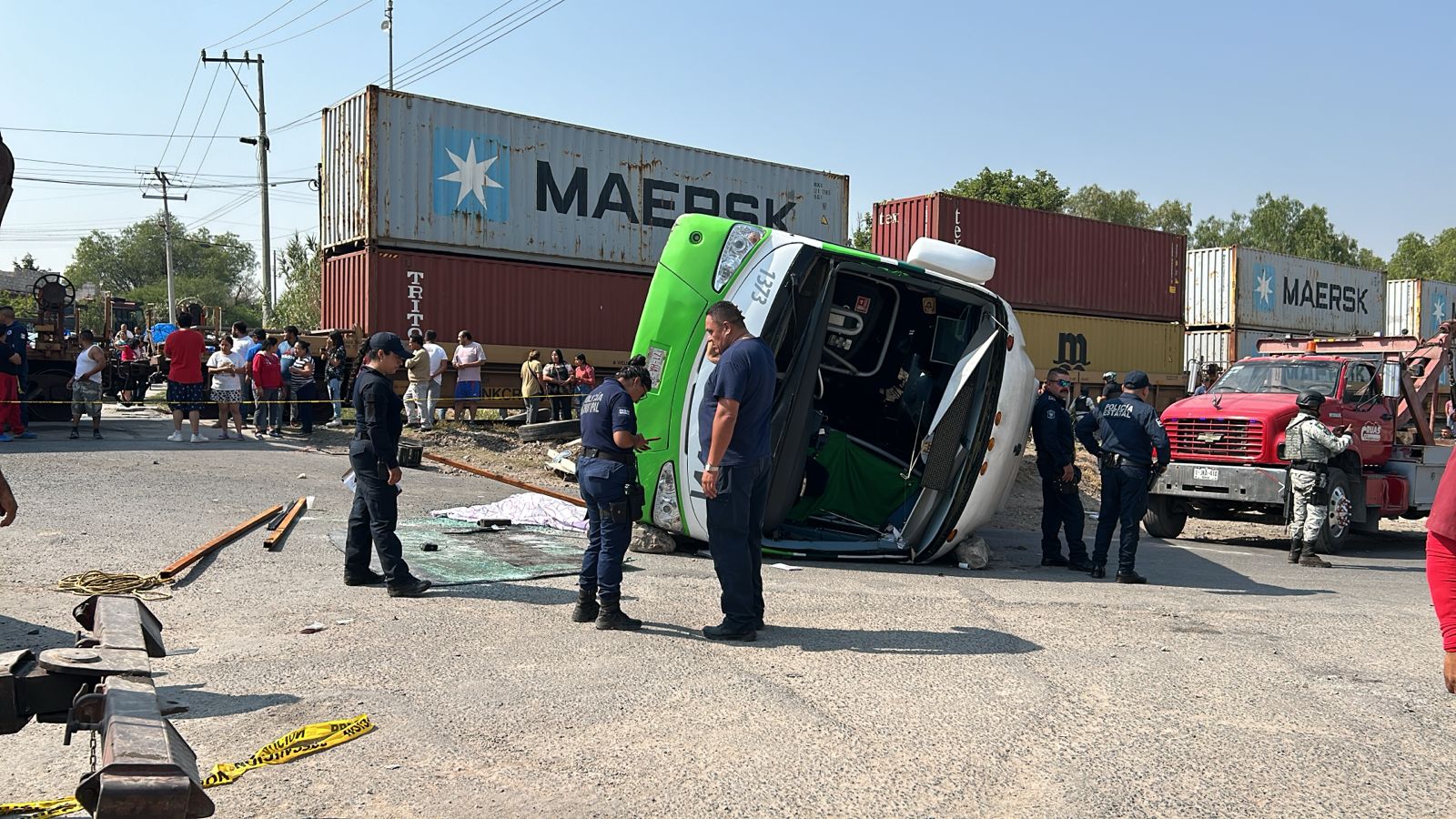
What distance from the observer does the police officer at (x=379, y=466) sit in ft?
23.0

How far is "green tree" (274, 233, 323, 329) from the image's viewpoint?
61969 mm

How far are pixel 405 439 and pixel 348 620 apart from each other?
926 centimetres

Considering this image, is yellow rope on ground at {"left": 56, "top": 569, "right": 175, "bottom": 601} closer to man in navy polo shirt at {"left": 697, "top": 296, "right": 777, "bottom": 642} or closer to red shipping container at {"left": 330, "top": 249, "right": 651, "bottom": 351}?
man in navy polo shirt at {"left": 697, "top": 296, "right": 777, "bottom": 642}

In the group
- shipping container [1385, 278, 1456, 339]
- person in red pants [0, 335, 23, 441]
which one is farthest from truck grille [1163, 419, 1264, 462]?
shipping container [1385, 278, 1456, 339]

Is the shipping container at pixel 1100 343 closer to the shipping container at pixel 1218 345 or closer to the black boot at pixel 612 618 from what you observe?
the shipping container at pixel 1218 345

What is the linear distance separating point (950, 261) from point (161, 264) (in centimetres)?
11287

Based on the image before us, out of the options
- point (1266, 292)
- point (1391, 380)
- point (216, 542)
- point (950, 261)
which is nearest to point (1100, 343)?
point (1266, 292)

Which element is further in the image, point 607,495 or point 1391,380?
point 1391,380

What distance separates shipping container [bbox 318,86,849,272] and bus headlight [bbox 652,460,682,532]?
10.2 m

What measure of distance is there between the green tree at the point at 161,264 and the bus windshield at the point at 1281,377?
319 ft

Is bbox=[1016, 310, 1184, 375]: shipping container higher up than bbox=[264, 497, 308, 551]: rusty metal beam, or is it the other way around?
bbox=[1016, 310, 1184, 375]: shipping container

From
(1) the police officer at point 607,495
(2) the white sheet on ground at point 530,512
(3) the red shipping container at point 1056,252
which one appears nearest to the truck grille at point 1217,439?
(2) the white sheet on ground at point 530,512

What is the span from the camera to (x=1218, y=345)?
27859mm

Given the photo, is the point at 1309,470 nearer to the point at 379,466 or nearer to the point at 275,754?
the point at 379,466
